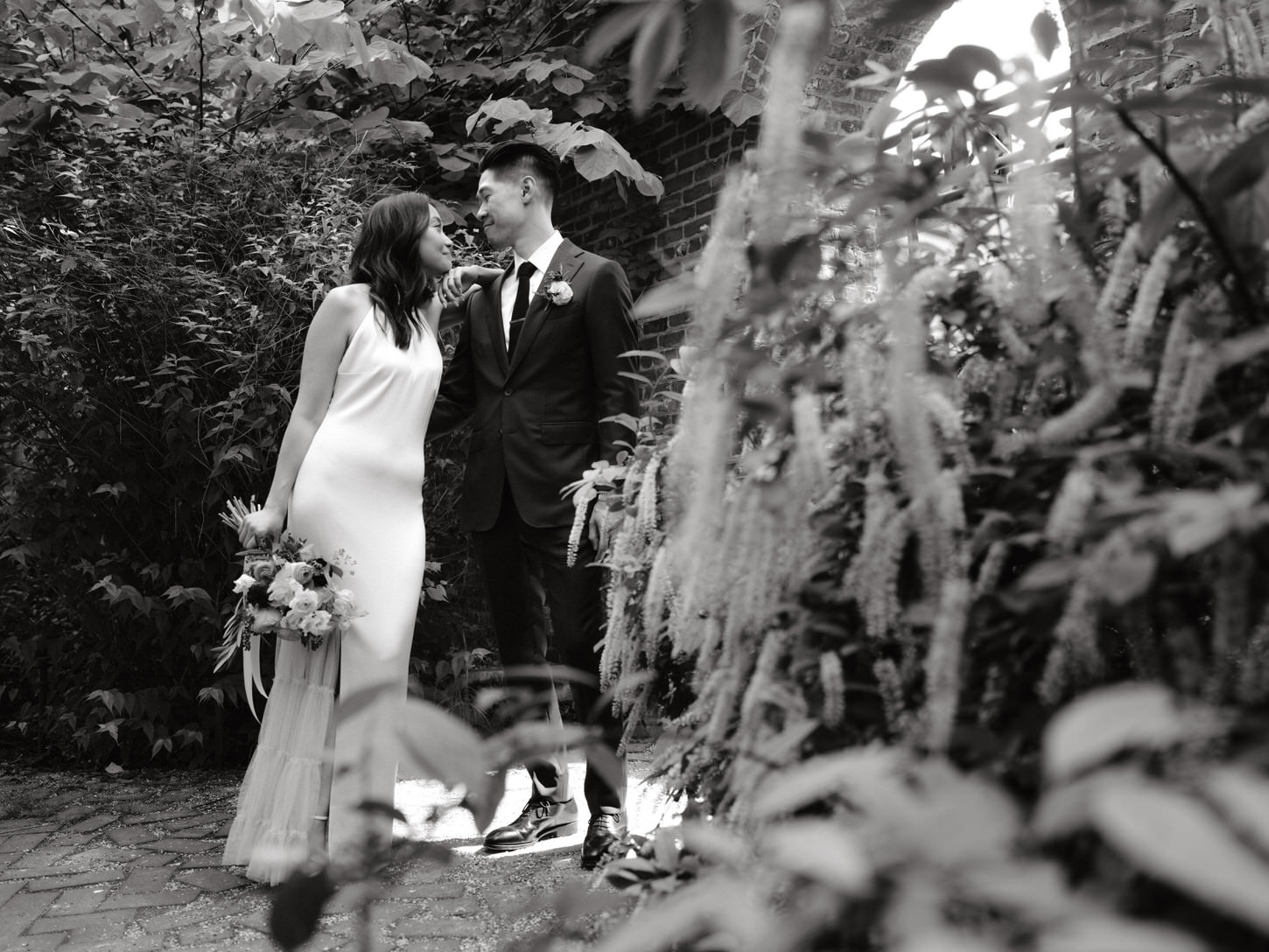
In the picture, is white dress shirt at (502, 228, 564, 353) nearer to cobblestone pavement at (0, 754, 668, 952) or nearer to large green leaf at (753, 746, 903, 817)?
cobblestone pavement at (0, 754, 668, 952)

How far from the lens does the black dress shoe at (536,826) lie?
12.0 ft

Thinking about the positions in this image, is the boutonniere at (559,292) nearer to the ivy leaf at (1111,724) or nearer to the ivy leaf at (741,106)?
the ivy leaf at (741,106)

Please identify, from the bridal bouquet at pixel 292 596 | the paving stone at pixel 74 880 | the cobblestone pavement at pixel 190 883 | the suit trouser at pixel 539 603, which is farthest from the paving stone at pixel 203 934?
the suit trouser at pixel 539 603

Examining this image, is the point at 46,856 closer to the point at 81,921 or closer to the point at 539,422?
the point at 81,921

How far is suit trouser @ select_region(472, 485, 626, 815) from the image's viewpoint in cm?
358

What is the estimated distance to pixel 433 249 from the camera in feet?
12.3

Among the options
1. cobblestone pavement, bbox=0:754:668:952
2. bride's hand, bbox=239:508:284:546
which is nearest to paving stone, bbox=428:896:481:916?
cobblestone pavement, bbox=0:754:668:952

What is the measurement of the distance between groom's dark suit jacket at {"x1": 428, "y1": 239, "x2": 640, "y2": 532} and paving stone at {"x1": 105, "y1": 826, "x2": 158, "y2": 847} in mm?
1557

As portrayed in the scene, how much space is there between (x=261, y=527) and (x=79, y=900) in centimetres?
116

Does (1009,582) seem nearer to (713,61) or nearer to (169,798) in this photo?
(713,61)

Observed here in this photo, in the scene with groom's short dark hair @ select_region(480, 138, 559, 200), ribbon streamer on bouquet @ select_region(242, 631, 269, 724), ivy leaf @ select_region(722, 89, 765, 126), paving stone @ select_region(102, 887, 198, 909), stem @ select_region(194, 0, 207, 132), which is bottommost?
paving stone @ select_region(102, 887, 198, 909)

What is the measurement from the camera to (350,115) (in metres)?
6.34

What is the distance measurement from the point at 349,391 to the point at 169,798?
2.05 m

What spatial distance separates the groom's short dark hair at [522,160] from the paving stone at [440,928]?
93.9 inches
